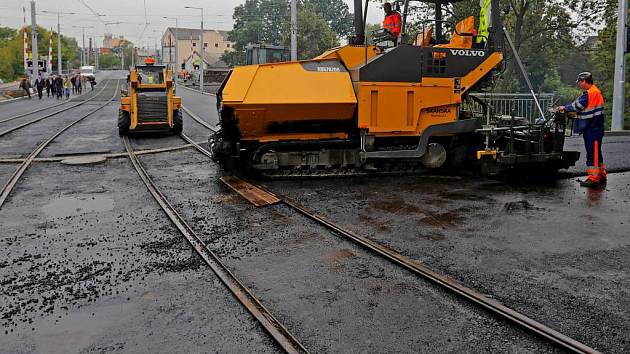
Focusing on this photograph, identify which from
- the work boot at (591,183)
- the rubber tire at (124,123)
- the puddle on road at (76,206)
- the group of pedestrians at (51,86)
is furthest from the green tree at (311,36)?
the puddle on road at (76,206)

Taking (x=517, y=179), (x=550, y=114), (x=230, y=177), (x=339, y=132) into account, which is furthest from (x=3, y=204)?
(x=550, y=114)

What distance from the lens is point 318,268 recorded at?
5.26 m

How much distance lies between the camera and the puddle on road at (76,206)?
7.53m

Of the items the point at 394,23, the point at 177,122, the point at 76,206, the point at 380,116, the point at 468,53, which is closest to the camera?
the point at 76,206

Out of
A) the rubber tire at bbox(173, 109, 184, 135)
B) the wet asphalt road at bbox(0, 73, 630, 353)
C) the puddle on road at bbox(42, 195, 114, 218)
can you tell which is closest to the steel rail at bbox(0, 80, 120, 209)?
the wet asphalt road at bbox(0, 73, 630, 353)

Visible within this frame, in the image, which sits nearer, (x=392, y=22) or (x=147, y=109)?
(x=392, y=22)

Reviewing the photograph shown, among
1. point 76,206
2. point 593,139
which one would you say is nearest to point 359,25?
point 593,139

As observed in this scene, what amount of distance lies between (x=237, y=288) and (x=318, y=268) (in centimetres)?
87

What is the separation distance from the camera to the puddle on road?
753cm

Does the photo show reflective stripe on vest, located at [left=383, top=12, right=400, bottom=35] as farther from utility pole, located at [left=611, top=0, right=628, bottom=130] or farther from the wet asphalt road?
utility pole, located at [left=611, top=0, right=628, bottom=130]

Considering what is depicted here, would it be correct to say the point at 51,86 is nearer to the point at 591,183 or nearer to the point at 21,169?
the point at 21,169

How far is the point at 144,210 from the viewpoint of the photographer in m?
7.60

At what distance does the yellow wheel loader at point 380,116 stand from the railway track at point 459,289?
245 cm

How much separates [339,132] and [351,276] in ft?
16.2
